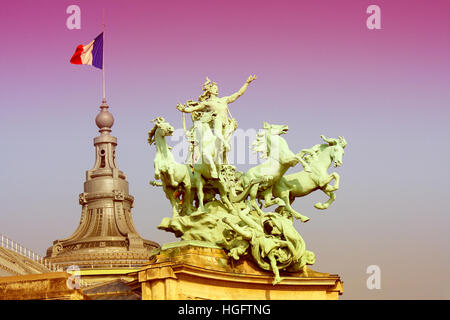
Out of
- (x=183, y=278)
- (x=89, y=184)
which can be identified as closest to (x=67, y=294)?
(x=183, y=278)

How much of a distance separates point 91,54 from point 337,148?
19560 millimetres

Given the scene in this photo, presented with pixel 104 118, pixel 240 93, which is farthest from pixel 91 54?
pixel 104 118

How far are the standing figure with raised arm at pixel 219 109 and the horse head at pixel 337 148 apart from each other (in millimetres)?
3634

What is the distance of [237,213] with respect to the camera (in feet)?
117

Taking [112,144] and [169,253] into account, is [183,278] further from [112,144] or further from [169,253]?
[112,144]

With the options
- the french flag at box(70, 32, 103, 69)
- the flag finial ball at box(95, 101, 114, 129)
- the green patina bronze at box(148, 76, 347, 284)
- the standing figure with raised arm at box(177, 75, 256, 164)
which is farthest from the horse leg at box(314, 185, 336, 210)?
the flag finial ball at box(95, 101, 114, 129)

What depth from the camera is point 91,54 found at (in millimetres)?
51906

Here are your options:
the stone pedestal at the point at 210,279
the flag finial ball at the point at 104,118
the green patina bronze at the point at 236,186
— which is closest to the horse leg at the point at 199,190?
the green patina bronze at the point at 236,186

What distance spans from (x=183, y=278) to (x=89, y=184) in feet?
240

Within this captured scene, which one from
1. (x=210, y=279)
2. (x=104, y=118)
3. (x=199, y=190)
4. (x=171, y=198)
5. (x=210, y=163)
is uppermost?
(x=104, y=118)

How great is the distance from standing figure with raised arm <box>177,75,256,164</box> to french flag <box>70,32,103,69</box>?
15.6 meters

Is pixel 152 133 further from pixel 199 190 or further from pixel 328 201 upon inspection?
pixel 328 201
